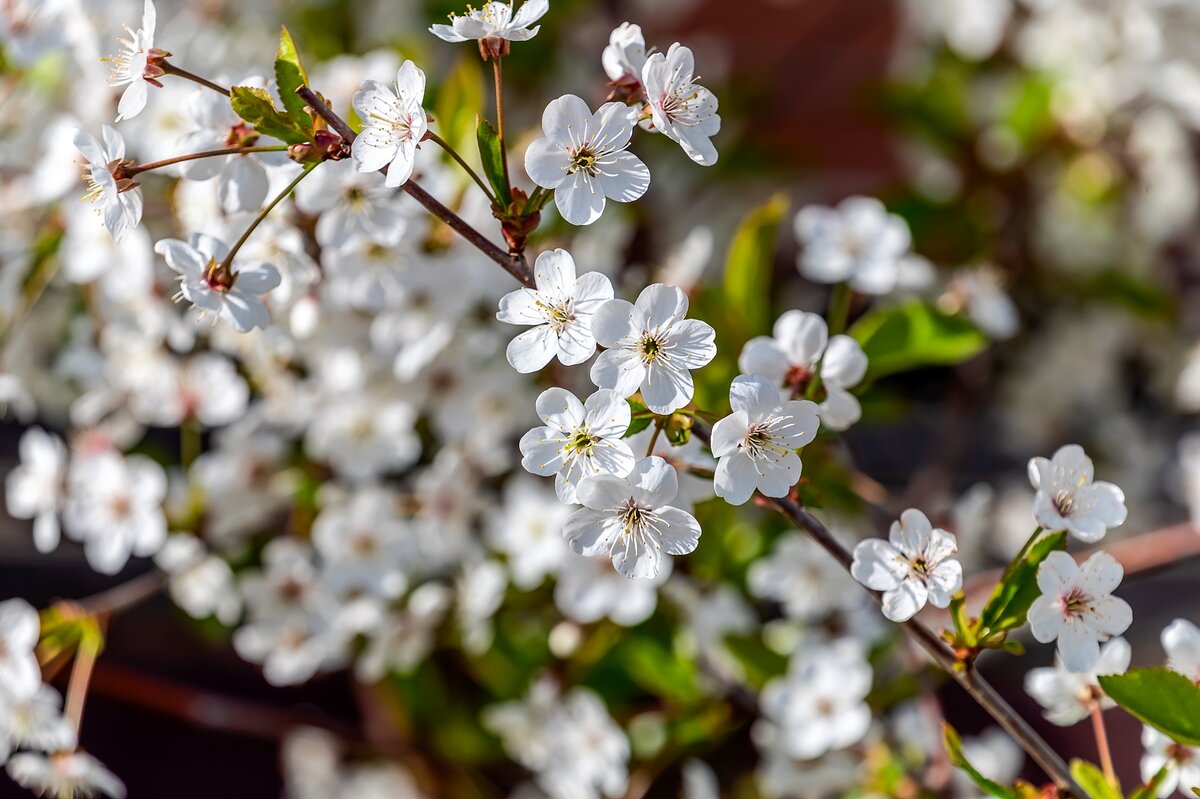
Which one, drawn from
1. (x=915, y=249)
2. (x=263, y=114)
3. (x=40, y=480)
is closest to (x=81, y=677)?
(x=40, y=480)

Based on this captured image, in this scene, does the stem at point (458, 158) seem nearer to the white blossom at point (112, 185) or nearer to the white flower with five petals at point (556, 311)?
the white flower with five petals at point (556, 311)

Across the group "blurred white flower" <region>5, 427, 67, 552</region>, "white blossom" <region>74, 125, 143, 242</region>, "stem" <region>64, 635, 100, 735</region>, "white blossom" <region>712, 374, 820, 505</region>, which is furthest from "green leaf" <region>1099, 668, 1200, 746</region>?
"blurred white flower" <region>5, 427, 67, 552</region>

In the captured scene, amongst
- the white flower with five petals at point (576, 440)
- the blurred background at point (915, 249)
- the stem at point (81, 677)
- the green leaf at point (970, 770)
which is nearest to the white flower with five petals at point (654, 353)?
the white flower with five petals at point (576, 440)

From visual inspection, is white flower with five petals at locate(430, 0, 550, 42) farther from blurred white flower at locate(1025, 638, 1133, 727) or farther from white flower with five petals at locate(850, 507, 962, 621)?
blurred white flower at locate(1025, 638, 1133, 727)

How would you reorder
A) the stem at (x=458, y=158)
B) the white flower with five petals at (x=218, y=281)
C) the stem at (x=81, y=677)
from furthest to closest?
the stem at (x=81, y=677) < the white flower with five petals at (x=218, y=281) < the stem at (x=458, y=158)

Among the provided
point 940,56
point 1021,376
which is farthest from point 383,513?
point 940,56

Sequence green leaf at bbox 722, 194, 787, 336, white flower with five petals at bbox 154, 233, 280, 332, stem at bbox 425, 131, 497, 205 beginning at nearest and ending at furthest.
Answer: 1. stem at bbox 425, 131, 497, 205
2. white flower with five petals at bbox 154, 233, 280, 332
3. green leaf at bbox 722, 194, 787, 336
